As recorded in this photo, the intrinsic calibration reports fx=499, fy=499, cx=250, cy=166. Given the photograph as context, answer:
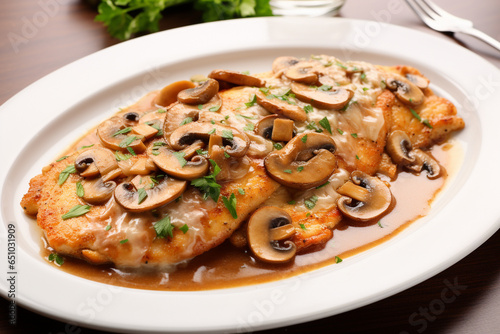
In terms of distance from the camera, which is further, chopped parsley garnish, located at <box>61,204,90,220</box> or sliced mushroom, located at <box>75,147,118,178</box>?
sliced mushroom, located at <box>75,147,118,178</box>

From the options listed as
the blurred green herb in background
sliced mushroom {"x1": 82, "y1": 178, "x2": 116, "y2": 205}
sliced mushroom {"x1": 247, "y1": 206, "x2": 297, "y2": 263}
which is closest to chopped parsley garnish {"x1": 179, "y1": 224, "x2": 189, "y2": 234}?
sliced mushroom {"x1": 247, "y1": 206, "x2": 297, "y2": 263}

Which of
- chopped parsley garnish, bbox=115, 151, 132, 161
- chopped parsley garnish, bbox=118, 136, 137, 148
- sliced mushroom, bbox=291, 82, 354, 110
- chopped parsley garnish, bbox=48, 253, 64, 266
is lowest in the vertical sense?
chopped parsley garnish, bbox=48, 253, 64, 266

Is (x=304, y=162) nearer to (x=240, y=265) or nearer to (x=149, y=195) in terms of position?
(x=240, y=265)

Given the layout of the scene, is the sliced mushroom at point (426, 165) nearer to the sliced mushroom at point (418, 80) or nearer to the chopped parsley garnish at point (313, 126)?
the sliced mushroom at point (418, 80)

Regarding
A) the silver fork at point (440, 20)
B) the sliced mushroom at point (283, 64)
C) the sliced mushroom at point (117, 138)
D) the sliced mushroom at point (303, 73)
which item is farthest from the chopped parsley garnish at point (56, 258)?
the silver fork at point (440, 20)

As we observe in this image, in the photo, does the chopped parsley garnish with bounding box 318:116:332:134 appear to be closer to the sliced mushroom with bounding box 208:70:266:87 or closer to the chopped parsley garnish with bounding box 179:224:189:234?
the sliced mushroom with bounding box 208:70:266:87
